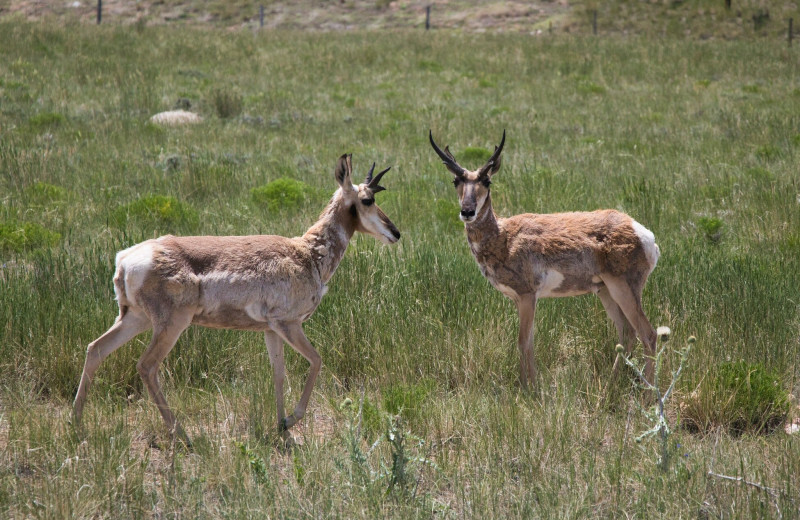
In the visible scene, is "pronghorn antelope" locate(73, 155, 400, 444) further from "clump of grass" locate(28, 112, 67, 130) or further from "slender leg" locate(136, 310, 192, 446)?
"clump of grass" locate(28, 112, 67, 130)

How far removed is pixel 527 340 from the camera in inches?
237

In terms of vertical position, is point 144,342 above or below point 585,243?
below

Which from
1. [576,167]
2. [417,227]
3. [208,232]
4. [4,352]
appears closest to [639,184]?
[576,167]

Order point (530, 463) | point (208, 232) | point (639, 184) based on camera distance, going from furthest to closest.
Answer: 1. point (639, 184)
2. point (208, 232)
3. point (530, 463)

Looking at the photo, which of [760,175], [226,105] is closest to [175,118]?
[226,105]

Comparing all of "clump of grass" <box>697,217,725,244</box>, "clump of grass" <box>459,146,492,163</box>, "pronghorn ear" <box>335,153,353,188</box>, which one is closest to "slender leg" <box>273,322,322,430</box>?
"pronghorn ear" <box>335,153,353,188</box>

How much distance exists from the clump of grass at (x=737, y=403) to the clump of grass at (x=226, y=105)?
13029 millimetres

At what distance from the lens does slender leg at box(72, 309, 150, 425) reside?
16.5ft

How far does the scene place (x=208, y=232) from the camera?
8859mm

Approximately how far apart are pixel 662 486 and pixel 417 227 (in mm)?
5608

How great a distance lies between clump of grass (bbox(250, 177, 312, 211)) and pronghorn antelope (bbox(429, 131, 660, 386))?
14.1 feet

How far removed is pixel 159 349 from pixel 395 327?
7.26ft

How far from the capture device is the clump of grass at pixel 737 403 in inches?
216

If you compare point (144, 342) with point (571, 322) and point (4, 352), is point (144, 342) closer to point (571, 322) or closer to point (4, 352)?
point (4, 352)
